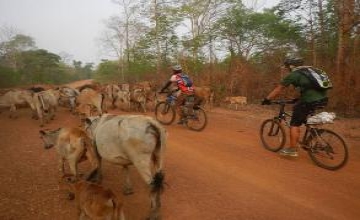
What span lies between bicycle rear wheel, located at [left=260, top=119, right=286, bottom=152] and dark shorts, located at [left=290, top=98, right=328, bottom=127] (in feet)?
2.44

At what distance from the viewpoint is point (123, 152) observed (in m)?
4.82

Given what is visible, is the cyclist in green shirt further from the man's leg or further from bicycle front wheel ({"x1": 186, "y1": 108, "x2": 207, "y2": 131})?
bicycle front wheel ({"x1": 186, "y1": 108, "x2": 207, "y2": 131})

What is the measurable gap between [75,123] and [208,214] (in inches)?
301

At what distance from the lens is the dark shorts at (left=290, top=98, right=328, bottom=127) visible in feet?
21.1

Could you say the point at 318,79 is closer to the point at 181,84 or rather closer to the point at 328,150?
the point at 328,150

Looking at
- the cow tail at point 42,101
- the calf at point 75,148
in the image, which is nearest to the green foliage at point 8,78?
the cow tail at point 42,101

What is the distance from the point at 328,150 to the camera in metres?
6.40

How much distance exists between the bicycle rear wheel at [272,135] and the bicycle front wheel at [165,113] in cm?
332

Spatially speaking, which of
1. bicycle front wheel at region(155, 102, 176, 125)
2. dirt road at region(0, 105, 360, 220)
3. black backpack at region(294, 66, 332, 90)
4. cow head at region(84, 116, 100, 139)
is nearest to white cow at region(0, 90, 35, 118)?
dirt road at region(0, 105, 360, 220)

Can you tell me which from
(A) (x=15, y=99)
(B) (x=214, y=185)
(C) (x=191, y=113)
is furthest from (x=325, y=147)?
(A) (x=15, y=99)

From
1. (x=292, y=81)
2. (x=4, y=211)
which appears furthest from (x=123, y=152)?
(x=292, y=81)

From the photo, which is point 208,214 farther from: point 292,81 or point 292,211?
point 292,81

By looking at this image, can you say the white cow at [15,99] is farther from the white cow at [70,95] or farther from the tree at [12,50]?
the tree at [12,50]

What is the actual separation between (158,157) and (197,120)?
5288 mm
